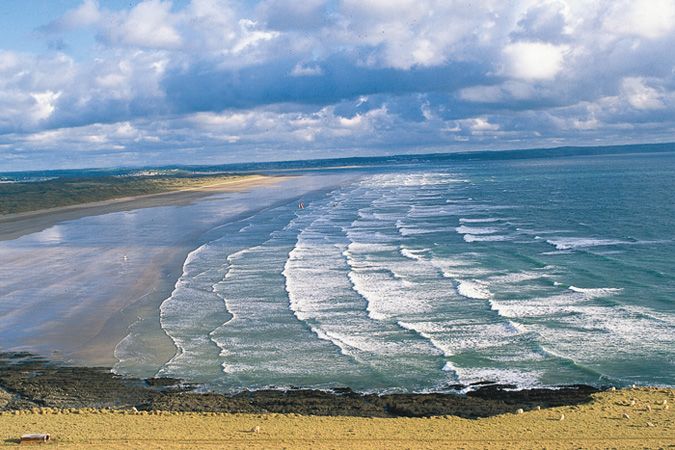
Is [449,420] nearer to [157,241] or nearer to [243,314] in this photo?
[243,314]

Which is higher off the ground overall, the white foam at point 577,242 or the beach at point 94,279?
the beach at point 94,279

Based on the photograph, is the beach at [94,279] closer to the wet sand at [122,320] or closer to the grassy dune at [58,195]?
the wet sand at [122,320]

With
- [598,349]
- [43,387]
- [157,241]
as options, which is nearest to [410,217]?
[157,241]

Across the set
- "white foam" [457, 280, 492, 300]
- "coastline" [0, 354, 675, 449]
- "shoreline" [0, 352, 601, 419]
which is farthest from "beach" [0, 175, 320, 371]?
"white foam" [457, 280, 492, 300]

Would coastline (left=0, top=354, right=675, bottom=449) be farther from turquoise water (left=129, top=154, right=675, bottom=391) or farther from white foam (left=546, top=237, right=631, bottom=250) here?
white foam (left=546, top=237, right=631, bottom=250)

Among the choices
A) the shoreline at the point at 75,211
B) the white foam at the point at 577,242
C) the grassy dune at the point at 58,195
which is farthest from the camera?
the grassy dune at the point at 58,195

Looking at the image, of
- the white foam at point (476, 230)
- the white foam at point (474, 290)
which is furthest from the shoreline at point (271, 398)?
the white foam at point (476, 230)

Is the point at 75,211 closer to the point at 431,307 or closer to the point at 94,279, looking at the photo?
the point at 94,279
